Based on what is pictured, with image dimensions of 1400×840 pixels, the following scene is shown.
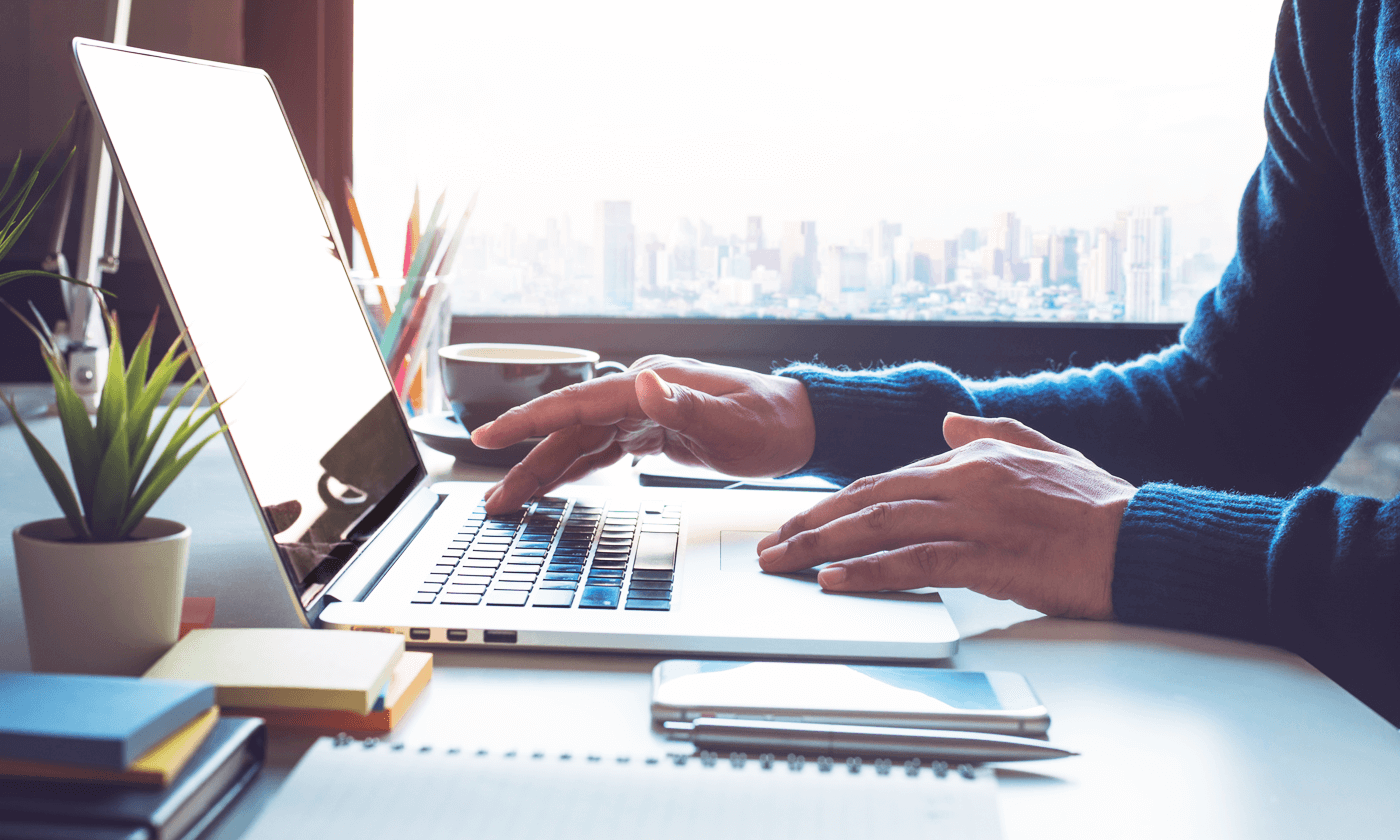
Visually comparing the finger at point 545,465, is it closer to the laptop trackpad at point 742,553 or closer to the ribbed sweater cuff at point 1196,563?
the laptop trackpad at point 742,553

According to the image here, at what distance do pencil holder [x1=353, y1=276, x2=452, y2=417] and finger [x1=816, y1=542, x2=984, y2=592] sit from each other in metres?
0.53

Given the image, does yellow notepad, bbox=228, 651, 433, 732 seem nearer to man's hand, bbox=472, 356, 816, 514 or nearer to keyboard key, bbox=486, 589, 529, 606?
keyboard key, bbox=486, 589, 529, 606

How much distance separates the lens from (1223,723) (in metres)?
0.37

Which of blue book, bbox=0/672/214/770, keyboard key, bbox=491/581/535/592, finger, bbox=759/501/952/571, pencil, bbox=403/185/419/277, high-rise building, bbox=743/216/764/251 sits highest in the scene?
high-rise building, bbox=743/216/764/251

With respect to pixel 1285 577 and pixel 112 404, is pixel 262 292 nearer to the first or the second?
pixel 112 404

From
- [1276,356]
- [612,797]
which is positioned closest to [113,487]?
[612,797]

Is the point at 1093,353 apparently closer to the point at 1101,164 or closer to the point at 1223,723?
the point at 1101,164

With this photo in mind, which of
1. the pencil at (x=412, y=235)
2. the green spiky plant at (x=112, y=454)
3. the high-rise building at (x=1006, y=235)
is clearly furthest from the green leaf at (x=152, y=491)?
the high-rise building at (x=1006, y=235)

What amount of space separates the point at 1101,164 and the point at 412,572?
1229 millimetres

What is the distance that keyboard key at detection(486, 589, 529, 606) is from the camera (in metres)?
0.45

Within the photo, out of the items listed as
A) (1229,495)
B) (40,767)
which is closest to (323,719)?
(40,767)

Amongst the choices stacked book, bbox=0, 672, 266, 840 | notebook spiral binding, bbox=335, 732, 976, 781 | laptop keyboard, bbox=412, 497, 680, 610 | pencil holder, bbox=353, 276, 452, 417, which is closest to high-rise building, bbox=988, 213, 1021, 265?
pencil holder, bbox=353, 276, 452, 417

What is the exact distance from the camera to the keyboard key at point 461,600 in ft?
1.46

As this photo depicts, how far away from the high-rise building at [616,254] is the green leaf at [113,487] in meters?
1.11
